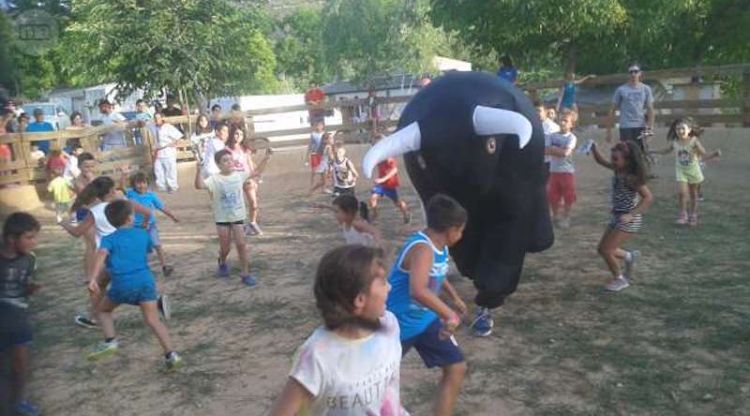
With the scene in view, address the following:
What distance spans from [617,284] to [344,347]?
416cm

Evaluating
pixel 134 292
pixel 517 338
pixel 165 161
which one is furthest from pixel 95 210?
pixel 165 161

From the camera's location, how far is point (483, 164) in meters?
4.52

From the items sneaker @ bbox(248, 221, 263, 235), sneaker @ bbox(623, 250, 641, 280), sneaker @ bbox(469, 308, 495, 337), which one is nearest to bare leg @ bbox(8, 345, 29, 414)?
sneaker @ bbox(469, 308, 495, 337)

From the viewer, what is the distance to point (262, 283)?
6707 millimetres

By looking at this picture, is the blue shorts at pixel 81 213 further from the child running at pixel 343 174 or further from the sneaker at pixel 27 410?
the child running at pixel 343 174

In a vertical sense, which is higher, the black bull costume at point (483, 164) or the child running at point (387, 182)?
the black bull costume at point (483, 164)

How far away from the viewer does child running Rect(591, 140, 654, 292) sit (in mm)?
5629

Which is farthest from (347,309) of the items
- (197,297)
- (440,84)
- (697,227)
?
(697,227)

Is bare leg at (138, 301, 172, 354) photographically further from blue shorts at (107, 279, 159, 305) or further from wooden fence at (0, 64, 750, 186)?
wooden fence at (0, 64, 750, 186)

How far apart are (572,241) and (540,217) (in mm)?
2504

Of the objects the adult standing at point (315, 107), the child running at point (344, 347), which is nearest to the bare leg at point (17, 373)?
the child running at point (344, 347)

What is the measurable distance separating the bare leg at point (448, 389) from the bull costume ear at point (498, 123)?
1501 millimetres

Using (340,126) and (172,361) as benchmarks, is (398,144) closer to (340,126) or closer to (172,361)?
(172,361)

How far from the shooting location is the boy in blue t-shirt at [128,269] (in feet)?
15.4
